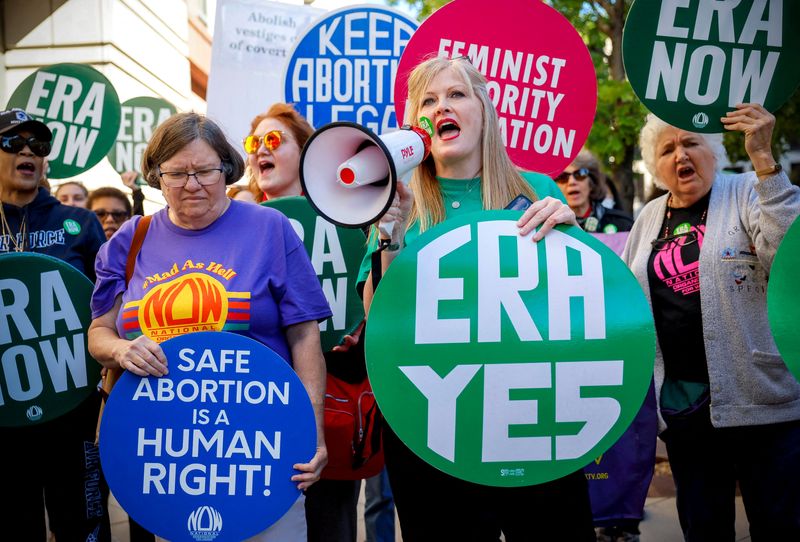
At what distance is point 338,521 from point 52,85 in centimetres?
332

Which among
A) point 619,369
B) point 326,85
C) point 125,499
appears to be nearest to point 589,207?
point 326,85

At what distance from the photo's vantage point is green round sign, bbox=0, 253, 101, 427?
287cm

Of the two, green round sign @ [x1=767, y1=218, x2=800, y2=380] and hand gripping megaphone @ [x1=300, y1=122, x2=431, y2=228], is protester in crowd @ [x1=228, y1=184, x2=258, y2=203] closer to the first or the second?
hand gripping megaphone @ [x1=300, y1=122, x2=431, y2=228]

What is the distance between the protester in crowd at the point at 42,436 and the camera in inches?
122

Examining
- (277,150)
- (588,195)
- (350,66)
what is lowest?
(588,195)

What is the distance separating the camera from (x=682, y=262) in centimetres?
305

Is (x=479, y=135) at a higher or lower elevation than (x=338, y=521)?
higher

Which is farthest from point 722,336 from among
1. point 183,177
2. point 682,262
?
point 183,177

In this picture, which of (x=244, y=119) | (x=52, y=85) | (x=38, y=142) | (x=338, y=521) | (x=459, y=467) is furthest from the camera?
(x=244, y=119)

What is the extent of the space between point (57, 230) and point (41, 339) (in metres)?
0.80

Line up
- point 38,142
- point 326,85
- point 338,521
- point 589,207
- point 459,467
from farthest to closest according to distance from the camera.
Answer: point 589,207 < point 326,85 < point 38,142 < point 338,521 < point 459,467

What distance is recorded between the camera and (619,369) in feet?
7.07

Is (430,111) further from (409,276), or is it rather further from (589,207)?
(589,207)

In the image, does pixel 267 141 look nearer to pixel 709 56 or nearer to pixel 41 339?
pixel 41 339
